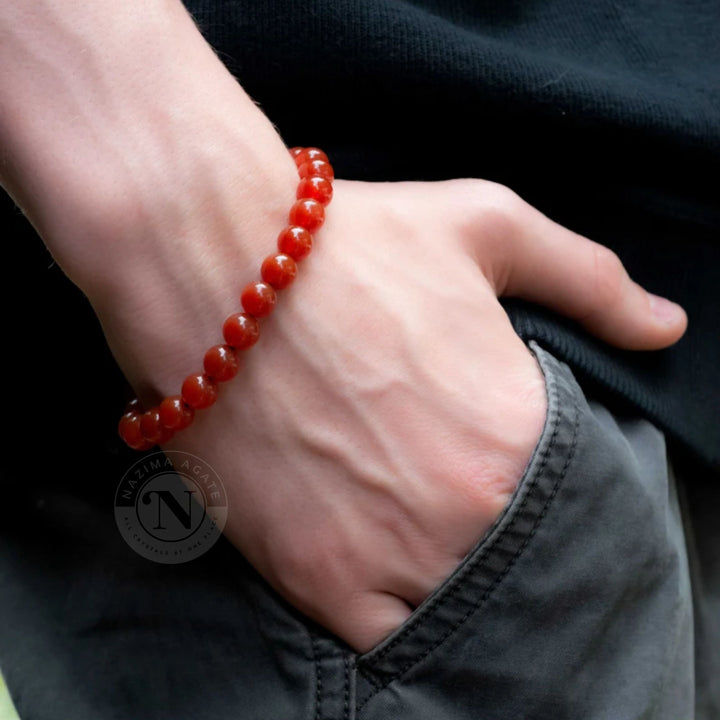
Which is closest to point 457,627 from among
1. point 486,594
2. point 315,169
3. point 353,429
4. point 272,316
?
point 486,594

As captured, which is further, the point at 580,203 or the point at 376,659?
the point at 580,203

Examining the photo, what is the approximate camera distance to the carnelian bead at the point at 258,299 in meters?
0.60

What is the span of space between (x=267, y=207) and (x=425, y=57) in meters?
0.20

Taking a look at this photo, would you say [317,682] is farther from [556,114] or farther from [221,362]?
[556,114]

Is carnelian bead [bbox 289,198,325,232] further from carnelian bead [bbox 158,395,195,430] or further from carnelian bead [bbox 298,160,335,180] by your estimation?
carnelian bead [bbox 158,395,195,430]

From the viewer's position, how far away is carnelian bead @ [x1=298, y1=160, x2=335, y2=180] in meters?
0.65

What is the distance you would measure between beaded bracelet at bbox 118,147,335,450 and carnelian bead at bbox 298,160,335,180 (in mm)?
13

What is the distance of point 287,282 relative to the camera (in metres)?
0.61

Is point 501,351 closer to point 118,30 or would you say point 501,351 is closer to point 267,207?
point 267,207

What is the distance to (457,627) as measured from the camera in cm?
61

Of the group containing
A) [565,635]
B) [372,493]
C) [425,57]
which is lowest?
[565,635]

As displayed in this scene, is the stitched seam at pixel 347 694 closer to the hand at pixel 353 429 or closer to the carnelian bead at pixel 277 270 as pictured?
the hand at pixel 353 429

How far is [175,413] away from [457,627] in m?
0.27

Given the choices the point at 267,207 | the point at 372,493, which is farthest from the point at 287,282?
the point at 372,493
